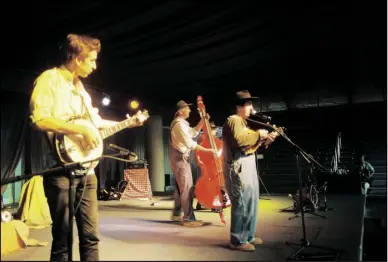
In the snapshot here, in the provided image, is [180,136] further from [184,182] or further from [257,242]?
[257,242]

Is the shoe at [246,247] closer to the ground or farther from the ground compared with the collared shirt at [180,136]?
closer to the ground

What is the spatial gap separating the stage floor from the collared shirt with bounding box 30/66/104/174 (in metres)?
1.16

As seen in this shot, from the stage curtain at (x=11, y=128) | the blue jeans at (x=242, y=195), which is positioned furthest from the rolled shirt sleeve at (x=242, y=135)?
the stage curtain at (x=11, y=128)

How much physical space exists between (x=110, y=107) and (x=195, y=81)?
2.27 meters

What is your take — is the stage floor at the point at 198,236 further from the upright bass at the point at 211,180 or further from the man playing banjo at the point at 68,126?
the man playing banjo at the point at 68,126

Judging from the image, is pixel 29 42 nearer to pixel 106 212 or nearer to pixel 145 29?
pixel 145 29

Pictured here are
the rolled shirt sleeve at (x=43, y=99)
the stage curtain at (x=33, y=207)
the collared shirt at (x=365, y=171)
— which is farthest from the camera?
the collared shirt at (x=365, y=171)

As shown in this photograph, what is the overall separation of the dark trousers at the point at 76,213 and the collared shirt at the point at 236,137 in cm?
147

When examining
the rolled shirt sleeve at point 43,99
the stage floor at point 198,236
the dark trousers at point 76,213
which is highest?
the rolled shirt sleeve at point 43,99

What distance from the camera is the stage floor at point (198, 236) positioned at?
3.29 metres

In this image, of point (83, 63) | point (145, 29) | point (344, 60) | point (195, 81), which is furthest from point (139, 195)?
point (83, 63)

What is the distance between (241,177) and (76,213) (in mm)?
1600

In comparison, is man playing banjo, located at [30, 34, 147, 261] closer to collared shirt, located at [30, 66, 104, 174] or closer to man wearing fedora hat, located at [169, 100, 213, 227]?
collared shirt, located at [30, 66, 104, 174]

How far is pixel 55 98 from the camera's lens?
2.11 metres
